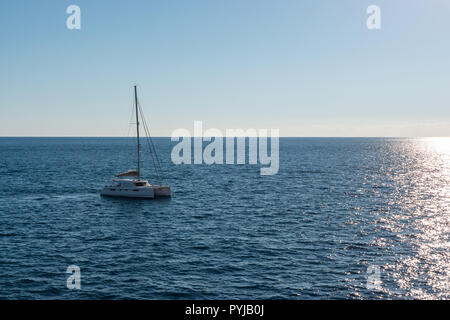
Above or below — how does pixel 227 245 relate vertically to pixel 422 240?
below

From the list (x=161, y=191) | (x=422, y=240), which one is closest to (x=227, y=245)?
(x=422, y=240)

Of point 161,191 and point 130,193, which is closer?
point 130,193

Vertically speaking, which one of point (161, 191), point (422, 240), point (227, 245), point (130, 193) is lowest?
point (227, 245)

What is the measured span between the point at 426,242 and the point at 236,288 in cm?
2429

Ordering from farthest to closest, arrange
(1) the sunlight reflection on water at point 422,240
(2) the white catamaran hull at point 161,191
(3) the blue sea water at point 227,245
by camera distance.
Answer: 1. (2) the white catamaran hull at point 161,191
2. (1) the sunlight reflection on water at point 422,240
3. (3) the blue sea water at point 227,245

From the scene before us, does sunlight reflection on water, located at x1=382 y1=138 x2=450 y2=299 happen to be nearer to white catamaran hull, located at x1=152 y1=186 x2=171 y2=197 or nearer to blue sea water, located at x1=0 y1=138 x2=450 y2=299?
blue sea water, located at x1=0 y1=138 x2=450 y2=299


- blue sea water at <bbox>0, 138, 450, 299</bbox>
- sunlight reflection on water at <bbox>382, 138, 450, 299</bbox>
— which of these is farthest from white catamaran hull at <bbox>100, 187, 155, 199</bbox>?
sunlight reflection on water at <bbox>382, 138, 450, 299</bbox>

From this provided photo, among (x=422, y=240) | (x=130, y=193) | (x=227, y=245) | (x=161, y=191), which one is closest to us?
(x=227, y=245)

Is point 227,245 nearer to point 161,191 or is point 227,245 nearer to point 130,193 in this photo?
point 161,191

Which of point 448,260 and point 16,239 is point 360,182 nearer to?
point 448,260

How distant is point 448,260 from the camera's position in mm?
35000

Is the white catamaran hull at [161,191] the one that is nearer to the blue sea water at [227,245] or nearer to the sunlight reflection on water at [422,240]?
the blue sea water at [227,245]

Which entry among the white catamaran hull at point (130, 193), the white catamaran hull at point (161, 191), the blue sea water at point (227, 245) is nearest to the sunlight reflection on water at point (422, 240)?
the blue sea water at point (227, 245)

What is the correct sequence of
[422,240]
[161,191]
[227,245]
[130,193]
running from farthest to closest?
[161,191] < [130,193] < [422,240] < [227,245]
